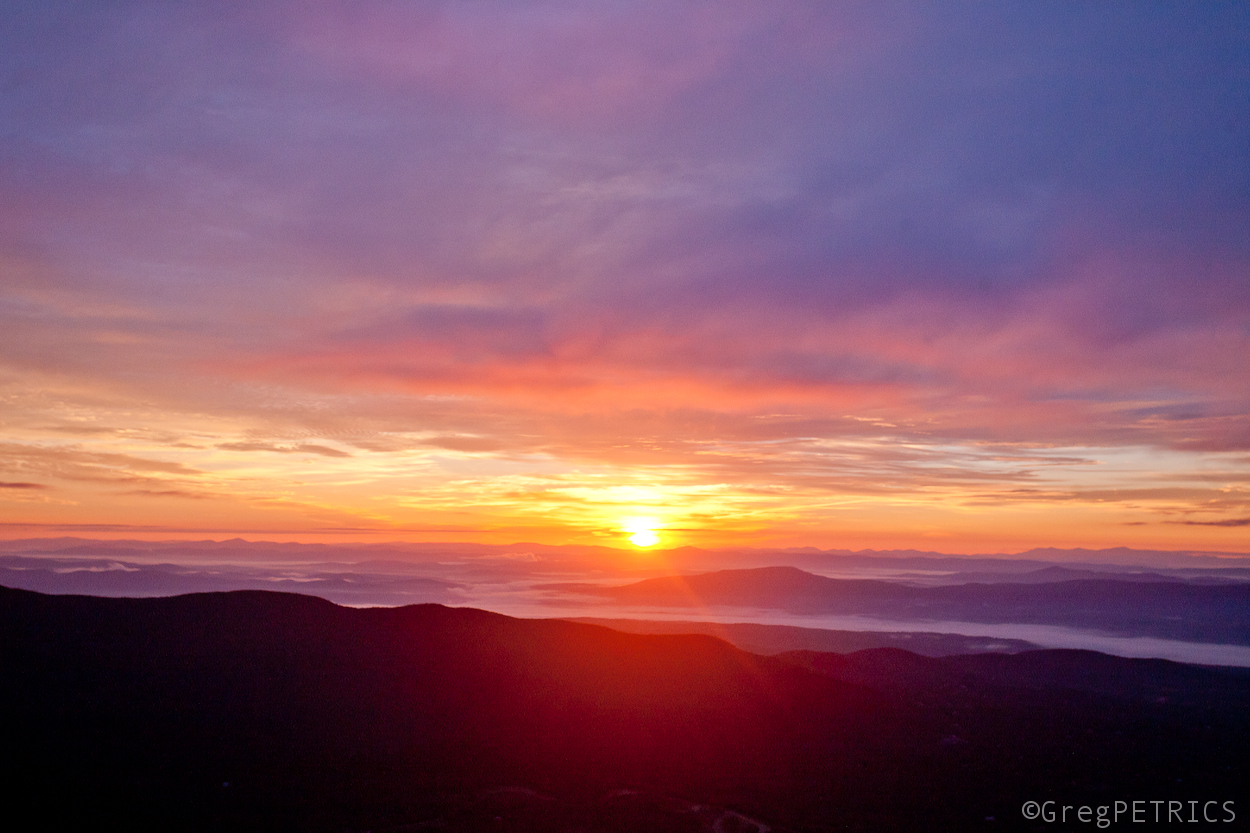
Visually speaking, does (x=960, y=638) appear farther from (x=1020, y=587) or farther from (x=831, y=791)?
(x=831, y=791)

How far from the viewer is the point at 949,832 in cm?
2645

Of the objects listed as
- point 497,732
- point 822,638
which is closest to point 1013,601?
point 822,638

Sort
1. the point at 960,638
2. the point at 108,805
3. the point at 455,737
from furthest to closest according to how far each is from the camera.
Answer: the point at 960,638 < the point at 455,737 < the point at 108,805

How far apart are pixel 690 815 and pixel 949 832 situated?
29.0 feet

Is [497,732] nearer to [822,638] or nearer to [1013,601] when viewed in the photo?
[822,638]

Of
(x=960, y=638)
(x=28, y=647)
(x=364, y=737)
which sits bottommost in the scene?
(x=960, y=638)

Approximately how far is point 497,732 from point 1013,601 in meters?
156

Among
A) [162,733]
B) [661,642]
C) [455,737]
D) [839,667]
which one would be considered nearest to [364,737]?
[455,737]

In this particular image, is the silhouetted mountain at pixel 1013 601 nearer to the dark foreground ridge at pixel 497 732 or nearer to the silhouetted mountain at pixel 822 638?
the silhouetted mountain at pixel 822 638

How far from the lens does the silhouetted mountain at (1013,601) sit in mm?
136875

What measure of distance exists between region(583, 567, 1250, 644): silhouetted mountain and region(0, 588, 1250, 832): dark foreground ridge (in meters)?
100

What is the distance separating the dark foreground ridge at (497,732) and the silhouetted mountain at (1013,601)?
10001cm

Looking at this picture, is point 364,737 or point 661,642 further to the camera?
point 661,642

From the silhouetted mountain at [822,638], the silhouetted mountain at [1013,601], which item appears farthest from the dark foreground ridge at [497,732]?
the silhouetted mountain at [1013,601]
